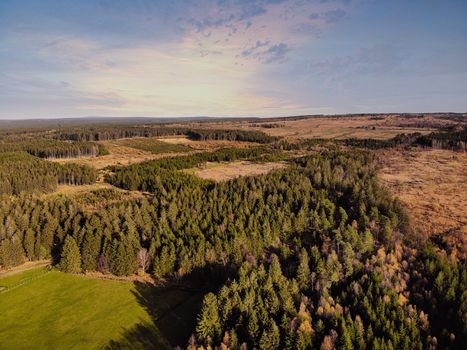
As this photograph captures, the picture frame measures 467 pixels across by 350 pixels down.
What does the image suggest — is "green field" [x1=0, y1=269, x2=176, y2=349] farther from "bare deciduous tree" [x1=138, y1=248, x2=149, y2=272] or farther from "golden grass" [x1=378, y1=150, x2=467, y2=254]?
"golden grass" [x1=378, y1=150, x2=467, y2=254]

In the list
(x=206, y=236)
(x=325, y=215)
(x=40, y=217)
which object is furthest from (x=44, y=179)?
(x=325, y=215)

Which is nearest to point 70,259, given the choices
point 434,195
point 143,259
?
point 143,259

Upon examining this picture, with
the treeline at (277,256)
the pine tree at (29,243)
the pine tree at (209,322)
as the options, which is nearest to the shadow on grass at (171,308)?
the treeline at (277,256)

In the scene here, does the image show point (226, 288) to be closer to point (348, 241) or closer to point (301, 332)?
point (301, 332)

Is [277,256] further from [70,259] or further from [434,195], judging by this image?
[434,195]

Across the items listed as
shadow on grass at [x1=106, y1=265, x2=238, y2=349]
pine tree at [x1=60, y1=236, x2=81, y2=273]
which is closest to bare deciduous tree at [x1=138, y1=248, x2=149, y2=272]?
shadow on grass at [x1=106, y1=265, x2=238, y2=349]

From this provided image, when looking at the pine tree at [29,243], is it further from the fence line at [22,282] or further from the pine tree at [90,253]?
the pine tree at [90,253]
